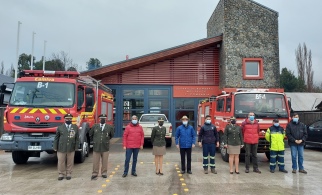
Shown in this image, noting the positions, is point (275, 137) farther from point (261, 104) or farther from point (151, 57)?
point (151, 57)

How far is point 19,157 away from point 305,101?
78.8 feet

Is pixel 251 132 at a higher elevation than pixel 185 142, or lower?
higher

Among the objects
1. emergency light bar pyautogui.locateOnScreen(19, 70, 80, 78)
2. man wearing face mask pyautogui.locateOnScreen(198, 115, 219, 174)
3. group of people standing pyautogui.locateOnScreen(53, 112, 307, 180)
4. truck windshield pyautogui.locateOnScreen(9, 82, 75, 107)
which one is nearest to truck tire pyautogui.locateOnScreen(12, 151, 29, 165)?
truck windshield pyautogui.locateOnScreen(9, 82, 75, 107)

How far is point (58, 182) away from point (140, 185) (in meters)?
2.29

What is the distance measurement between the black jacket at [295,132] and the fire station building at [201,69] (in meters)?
11.0

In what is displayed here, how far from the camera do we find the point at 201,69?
2289cm

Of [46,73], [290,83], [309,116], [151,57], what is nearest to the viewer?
[46,73]

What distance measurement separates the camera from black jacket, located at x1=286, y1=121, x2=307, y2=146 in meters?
9.99

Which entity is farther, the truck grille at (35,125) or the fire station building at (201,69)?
the fire station building at (201,69)

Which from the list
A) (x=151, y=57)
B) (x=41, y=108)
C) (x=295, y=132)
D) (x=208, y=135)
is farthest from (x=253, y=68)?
(x=41, y=108)

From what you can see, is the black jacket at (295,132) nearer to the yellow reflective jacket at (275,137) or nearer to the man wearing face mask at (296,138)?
the man wearing face mask at (296,138)

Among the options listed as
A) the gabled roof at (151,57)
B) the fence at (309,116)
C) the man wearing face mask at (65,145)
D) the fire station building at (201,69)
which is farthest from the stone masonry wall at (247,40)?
the man wearing face mask at (65,145)

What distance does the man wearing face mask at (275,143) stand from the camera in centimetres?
993

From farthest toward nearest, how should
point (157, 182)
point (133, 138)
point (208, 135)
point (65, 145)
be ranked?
point (208, 135), point (133, 138), point (65, 145), point (157, 182)
